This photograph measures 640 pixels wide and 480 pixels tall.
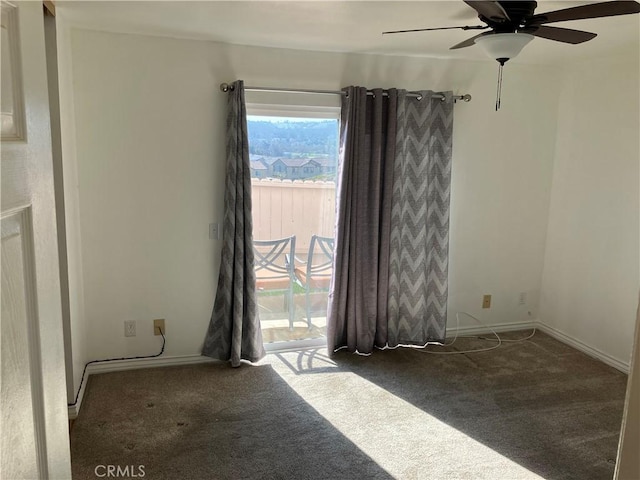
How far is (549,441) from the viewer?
267cm

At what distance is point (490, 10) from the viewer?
204cm

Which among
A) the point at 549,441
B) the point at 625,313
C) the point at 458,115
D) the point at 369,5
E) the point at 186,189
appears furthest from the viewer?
the point at 458,115

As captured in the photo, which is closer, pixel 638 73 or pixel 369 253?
pixel 638 73

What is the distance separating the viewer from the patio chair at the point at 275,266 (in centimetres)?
364

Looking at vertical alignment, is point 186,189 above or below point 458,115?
below

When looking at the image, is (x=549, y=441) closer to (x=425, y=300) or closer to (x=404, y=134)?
(x=425, y=300)

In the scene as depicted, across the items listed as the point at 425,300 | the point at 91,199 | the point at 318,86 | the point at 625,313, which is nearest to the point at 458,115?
the point at 318,86

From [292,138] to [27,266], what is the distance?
2.84 metres

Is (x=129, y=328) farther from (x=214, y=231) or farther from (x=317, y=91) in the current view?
(x=317, y=91)

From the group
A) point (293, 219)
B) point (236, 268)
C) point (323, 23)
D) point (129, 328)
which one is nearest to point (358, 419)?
point (236, 268)

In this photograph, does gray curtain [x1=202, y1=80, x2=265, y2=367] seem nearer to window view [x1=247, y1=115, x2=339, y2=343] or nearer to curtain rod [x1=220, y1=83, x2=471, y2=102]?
curtain rod [x1=220, y1=83, x2=471, y2=102]

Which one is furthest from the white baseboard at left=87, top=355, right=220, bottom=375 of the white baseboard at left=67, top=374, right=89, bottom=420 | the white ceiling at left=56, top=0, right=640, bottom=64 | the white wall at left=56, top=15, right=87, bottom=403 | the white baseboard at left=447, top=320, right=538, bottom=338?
the white ceiling at left=56, top=0, right=640, bottom=64

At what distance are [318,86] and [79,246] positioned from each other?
1902 millimetres

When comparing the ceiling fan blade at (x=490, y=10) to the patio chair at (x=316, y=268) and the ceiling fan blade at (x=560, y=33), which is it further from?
the patio chair at (x=316, y=268)
